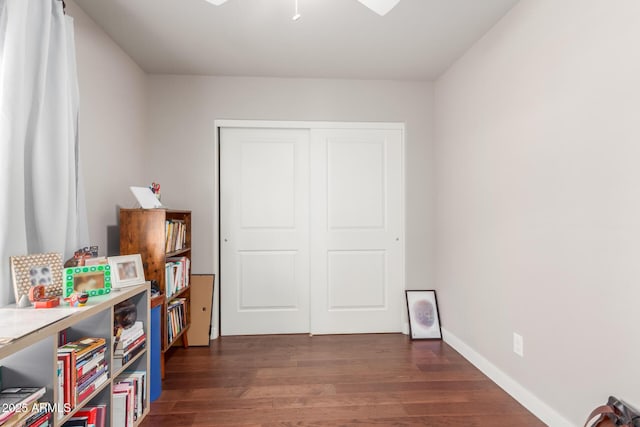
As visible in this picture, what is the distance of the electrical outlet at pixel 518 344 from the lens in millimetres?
2244

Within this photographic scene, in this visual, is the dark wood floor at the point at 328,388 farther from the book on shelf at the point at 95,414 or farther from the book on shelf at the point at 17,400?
the book on shelf at the point at 17,400

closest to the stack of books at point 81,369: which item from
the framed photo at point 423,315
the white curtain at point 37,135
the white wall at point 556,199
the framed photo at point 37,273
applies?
the framed photo at point 37,273

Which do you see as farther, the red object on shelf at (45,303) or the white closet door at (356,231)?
the white closet door at (356,231)

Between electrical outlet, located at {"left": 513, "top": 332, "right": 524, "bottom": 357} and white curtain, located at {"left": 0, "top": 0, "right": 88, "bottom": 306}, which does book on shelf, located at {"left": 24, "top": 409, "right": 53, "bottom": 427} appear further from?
electrical outlet, located at {"left": 513, "top": 332, "right": 524, "bottom": 357}

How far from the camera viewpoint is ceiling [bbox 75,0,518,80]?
90.8 inches

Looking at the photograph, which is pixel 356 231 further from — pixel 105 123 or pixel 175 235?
pixel 105 123

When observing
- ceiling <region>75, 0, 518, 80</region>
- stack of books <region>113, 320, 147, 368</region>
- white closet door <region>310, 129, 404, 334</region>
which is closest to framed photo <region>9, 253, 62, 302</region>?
stack of books <region>113, 320, 147, 368</region>

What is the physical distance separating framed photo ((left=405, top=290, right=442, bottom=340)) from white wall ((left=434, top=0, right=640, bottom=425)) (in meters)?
0.45

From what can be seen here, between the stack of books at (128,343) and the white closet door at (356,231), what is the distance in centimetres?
172

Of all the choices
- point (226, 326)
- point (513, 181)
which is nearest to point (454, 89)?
point (513, 181)

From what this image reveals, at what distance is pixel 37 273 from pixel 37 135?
0.67 meters

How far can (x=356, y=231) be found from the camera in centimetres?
354

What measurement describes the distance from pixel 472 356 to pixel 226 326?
6.99ft

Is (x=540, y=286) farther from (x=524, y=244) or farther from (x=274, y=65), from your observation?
(x=274, y=65)
